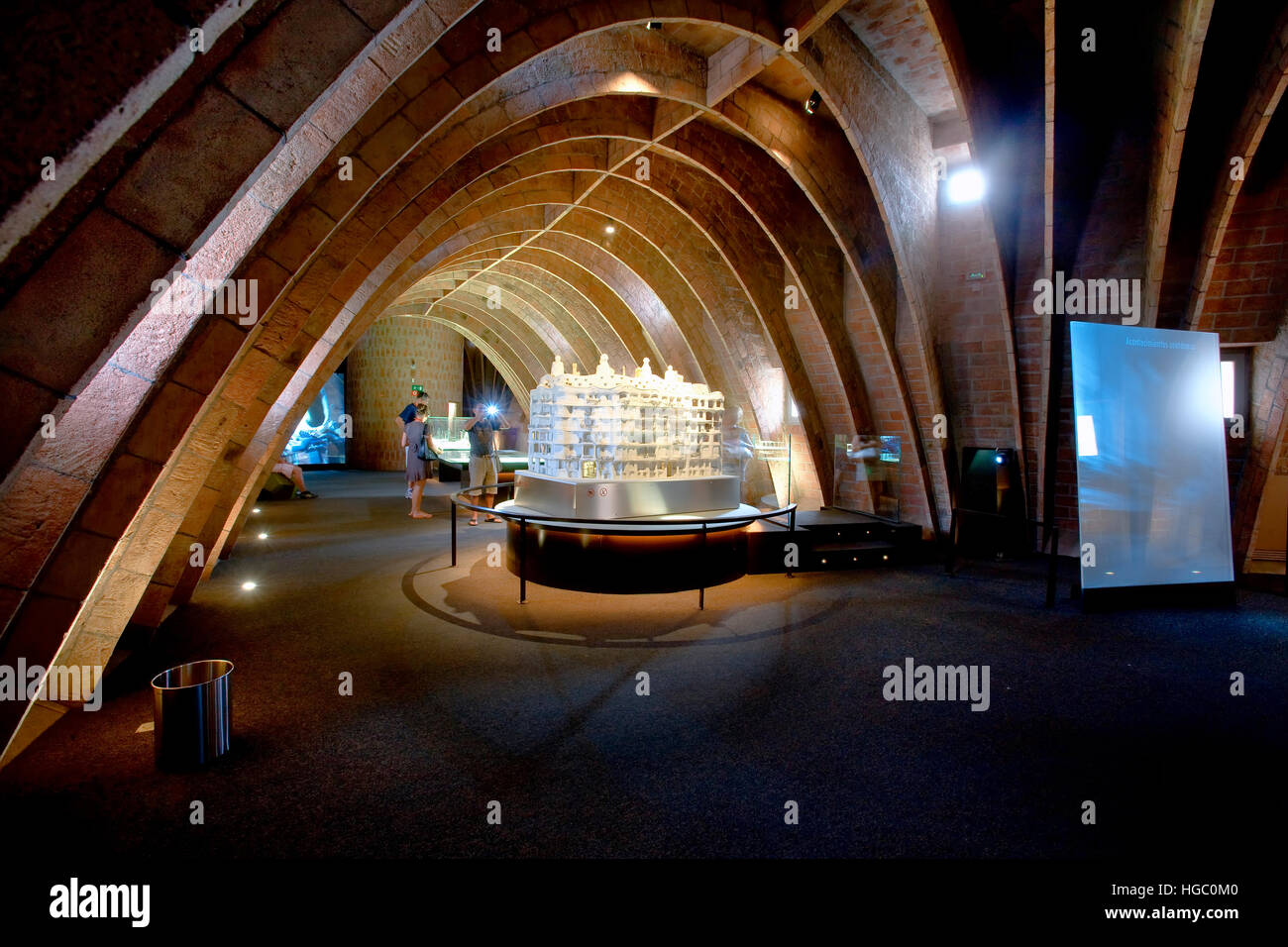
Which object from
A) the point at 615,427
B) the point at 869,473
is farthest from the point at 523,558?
the point at 869,473

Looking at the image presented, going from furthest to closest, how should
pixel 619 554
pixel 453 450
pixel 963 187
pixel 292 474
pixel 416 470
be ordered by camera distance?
pixel 453 450 → pixel 292 474 → pixel 416 470 → pixel 963 187 → pixel 619 554

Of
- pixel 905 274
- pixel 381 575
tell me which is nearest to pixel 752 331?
pixel 905 274

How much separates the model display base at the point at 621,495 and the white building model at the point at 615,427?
212mm

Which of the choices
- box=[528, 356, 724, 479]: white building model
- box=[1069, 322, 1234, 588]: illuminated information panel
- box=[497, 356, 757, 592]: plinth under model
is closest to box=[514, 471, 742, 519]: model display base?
box=[497, 356, 757, 592]: plinth under model

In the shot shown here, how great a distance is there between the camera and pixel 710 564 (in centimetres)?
801

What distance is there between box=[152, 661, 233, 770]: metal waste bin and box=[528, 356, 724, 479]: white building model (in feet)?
17.1

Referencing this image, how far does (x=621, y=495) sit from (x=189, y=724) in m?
5.34

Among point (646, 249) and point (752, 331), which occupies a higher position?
point (646, 249)

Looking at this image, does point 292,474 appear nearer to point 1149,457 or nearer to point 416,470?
point 416,470

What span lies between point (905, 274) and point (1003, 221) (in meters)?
1.87

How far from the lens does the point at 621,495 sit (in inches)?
330

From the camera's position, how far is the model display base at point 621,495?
829cm

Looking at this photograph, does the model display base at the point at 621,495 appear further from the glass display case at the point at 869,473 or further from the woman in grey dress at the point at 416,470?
the woman in grey dress at the point at 416,470
